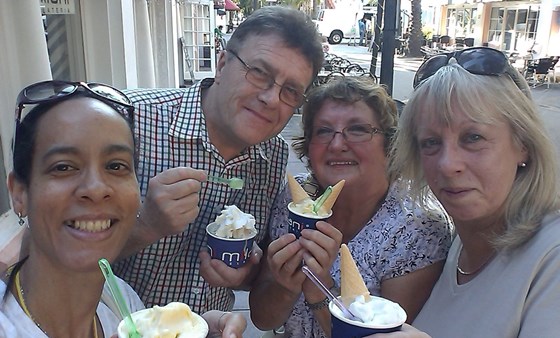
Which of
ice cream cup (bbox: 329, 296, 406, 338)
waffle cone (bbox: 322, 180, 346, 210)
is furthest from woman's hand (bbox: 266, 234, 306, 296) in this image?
ice cream cup (bbox: 329, 296, 406, 338)

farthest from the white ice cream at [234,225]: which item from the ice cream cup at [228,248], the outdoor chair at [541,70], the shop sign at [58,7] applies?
the outdoor chair at [541,70]

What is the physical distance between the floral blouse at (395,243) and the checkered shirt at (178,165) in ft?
1.85

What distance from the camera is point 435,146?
2008 millimetres

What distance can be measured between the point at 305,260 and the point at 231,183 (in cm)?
57

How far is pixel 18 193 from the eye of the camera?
5.18 feet

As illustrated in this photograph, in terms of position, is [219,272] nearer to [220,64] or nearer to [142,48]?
[220,64]

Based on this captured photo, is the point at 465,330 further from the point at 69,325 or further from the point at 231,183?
the point at 69,325

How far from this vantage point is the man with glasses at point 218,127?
7.84 feet

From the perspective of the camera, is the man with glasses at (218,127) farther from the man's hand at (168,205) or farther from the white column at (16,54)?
the white column at (16,54)

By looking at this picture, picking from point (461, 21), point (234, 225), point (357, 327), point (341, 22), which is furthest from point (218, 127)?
point (341, 22)

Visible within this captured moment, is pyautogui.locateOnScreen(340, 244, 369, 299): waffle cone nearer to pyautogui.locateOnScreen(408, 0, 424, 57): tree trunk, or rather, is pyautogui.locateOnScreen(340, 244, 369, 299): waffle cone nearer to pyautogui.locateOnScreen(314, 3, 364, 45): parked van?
pyautogui.locateOnScreen(408, 0, 424, 57): tree trunk

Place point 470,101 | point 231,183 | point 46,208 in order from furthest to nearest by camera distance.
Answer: point 231,183 < point 470,101 < point 46,208

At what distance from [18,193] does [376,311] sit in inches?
47.0

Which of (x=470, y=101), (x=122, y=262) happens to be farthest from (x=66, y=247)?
(x=470, y=101)
